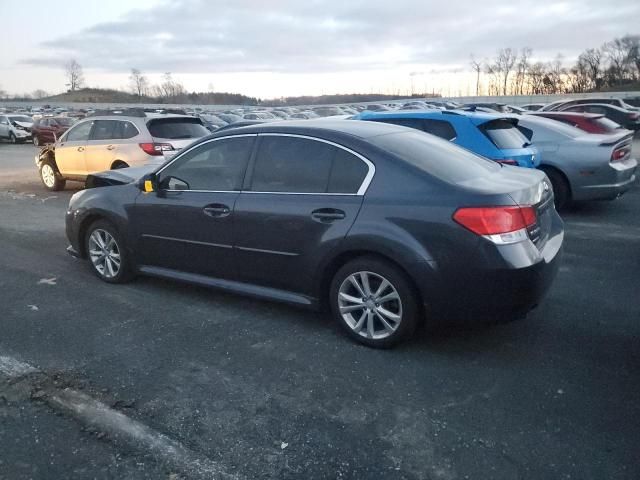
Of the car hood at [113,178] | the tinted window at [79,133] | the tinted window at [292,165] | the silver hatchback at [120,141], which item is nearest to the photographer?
the tinted window at [292,165]

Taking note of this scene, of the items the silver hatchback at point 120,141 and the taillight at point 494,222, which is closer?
the taillight at point 494,222

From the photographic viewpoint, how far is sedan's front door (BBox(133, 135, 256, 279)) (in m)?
4.70

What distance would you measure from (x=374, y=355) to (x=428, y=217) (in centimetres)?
104

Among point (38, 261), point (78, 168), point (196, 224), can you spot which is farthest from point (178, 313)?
point (78, 168)

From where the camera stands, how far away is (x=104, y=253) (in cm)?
568

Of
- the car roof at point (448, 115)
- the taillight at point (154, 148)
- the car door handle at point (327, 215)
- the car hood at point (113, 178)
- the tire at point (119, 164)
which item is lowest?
the tire at point (119, 164)

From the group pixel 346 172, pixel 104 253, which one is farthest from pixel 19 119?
pixel 346 172

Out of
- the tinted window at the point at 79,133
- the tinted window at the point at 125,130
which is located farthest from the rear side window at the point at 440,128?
the tinted window at the point at 79,133

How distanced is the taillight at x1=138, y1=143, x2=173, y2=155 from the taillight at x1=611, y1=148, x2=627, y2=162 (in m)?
7.55

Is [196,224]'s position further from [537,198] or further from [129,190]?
[537,198]

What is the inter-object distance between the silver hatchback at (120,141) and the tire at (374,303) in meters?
7.01

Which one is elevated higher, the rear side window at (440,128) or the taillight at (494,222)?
the rear side window at (440,128)

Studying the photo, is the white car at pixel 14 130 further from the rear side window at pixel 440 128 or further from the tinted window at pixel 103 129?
the rear side window at pixel 440 128

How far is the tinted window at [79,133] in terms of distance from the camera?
11.8 m
